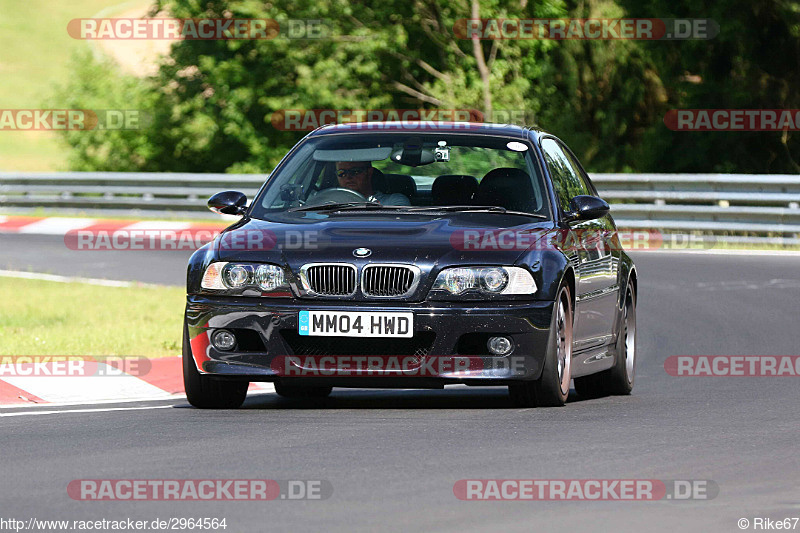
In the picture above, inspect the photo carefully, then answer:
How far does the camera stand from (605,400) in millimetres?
10555

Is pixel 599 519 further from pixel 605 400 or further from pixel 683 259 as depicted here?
pixel 683 259

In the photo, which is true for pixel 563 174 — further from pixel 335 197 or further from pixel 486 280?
pixel 486 280

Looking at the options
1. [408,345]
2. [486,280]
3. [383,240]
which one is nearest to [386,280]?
[383,240]

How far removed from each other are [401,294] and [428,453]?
1672 mm

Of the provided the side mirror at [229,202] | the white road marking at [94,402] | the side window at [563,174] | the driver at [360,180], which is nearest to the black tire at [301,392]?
the white road marking at [94,402]

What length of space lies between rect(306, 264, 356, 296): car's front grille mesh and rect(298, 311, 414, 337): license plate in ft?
0.49

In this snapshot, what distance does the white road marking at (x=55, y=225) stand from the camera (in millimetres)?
28706

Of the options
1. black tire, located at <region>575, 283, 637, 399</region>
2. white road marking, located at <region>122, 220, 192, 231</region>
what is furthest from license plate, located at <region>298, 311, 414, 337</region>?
white road marking, located at <region>122, 220, 192, 231</region>

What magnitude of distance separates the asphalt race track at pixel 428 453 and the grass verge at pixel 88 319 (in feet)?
8.64

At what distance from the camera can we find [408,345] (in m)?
8.95

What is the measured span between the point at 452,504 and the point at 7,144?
87.2 meters

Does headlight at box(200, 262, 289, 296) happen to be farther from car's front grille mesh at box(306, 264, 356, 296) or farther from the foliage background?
the foliage background

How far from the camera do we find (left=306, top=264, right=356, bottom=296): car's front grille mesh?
9023mm

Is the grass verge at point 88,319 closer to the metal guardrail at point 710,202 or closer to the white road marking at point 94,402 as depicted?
the white road marking at point 94,402
